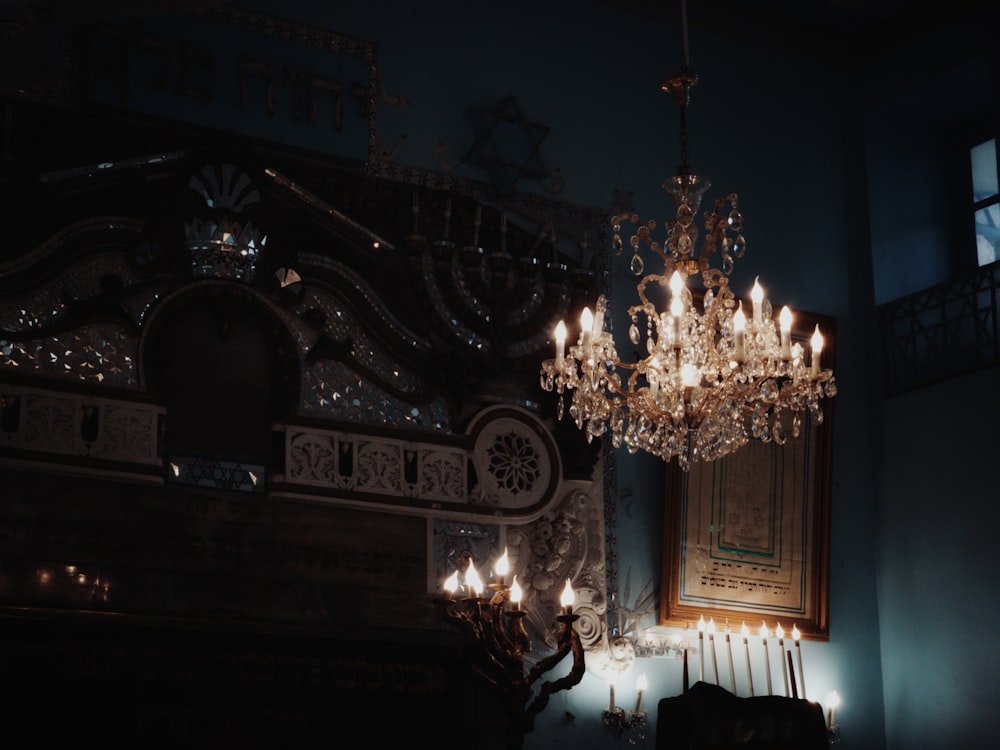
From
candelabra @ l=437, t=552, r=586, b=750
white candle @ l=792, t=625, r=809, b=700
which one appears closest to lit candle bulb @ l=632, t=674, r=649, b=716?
white candle @ l=792, t=625, r=809, b=700

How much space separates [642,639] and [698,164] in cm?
264

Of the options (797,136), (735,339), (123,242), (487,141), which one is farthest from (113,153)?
(797,136)

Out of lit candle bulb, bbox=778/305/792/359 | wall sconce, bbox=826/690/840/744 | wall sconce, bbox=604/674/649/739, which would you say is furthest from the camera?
wall sconce, bbox=826/690/840/744

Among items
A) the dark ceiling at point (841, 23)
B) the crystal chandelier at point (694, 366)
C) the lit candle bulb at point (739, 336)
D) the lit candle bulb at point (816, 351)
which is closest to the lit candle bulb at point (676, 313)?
the crystal chandelier at point (694, 366)

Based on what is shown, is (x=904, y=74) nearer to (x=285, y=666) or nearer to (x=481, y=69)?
(x=481, y=69)

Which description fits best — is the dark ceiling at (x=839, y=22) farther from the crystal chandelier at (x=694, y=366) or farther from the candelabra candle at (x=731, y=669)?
the candelabra candle at (x=731, y=669)

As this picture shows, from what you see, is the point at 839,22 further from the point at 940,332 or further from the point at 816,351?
the point at 816,351

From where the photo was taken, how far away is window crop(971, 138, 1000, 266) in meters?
7.88

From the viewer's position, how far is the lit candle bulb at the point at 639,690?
6.38 m

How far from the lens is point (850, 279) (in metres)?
7.82

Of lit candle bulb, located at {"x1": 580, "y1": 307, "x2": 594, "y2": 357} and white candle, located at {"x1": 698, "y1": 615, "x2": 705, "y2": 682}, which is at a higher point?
lit candle bulb, located at {"x1": 580, "y1": 307, "x2": 594, "y2": 357}

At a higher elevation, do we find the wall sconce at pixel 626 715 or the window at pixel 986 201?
the window at pixel 986 201

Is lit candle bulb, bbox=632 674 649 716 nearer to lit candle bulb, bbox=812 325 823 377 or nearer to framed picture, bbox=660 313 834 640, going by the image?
framed picture, bbox=660 313 834 640

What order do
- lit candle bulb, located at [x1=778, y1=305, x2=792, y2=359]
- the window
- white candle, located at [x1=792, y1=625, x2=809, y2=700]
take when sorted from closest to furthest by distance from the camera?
lit candle bulb, located at [x1=778, y1=305, x2=792, y2=359], white candle, located at [x1=792, y1=625, x2=809, y2=700], the window
